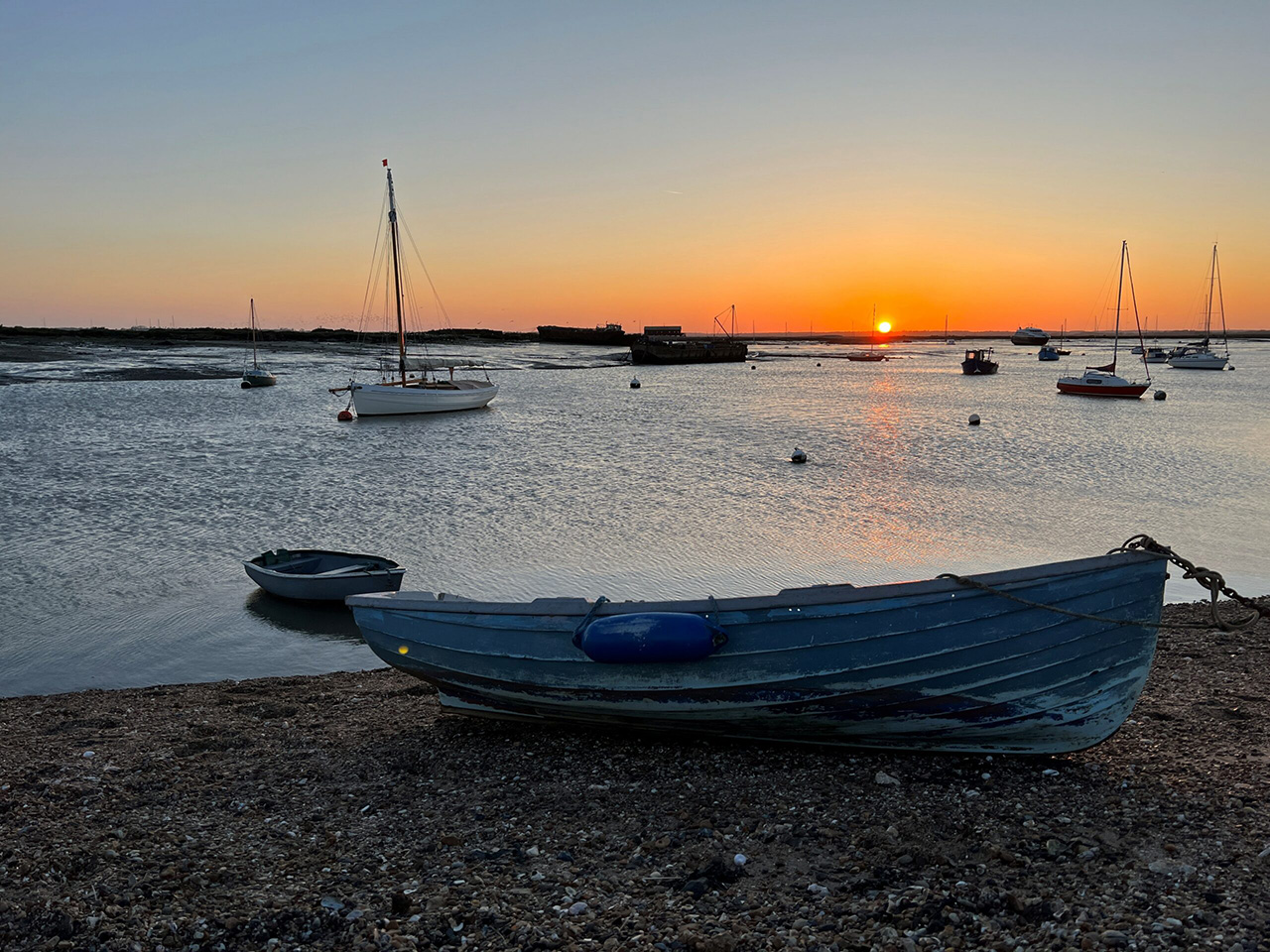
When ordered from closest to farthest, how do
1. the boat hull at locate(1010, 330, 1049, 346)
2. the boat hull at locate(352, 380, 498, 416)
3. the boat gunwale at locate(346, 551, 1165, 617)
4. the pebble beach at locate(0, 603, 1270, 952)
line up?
the pebble beach at locate(0, 603, 1270, 952), the boat gunwale at locate(346, 551, 1165, 617), the boat hull at locate(352, 380, 498, 416), the boat hull at locate(1010, 330, 1049, 346)

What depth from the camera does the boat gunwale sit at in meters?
5.63

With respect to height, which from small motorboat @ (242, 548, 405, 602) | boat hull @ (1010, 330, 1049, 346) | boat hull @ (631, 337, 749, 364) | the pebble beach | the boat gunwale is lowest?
the pebble beach

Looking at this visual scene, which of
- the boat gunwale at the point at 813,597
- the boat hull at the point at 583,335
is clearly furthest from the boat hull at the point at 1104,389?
the boat hull at the point at 583,335

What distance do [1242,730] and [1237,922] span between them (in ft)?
9.48

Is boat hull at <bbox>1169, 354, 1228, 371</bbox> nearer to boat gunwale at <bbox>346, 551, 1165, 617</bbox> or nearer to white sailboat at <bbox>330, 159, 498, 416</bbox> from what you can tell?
white sailboat at <bbox>330, 159, 498, 416</bbox>

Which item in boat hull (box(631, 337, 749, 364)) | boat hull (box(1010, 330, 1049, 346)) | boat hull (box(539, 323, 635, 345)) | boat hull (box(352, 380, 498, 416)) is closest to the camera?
boat hull (box(352, 380, 498, 416))

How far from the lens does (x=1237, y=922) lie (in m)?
4.08

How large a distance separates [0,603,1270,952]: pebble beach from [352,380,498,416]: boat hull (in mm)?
Answer: 34245

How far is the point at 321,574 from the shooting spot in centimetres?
1156

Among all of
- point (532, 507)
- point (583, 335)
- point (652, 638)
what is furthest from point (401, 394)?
point (583, 335)

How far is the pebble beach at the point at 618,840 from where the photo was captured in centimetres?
429

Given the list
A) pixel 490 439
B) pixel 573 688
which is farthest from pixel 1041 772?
pixel 490 439

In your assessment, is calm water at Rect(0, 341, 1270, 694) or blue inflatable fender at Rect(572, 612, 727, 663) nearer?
blue inflatable fender at Rect(572, 612, 727, 663)

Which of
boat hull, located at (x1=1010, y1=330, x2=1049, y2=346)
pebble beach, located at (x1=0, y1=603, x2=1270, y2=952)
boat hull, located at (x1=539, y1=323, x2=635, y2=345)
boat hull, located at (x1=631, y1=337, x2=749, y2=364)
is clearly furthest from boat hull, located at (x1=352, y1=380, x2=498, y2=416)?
boat hull, located at (x1=1010, y1=330, x2=1049, y2=346)
